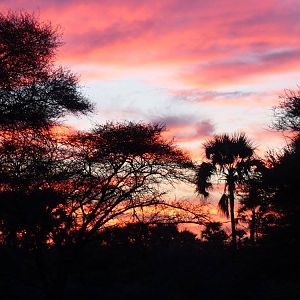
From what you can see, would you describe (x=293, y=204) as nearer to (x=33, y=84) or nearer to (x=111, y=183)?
(x=111, y=183)

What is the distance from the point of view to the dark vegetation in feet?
29.3

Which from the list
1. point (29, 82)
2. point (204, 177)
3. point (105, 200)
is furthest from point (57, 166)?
point (204, 177)

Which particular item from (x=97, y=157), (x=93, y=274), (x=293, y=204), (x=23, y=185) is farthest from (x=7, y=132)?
(x=93, y=274)

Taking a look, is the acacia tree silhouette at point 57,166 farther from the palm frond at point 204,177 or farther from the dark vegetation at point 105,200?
the palm frond at point 204,177

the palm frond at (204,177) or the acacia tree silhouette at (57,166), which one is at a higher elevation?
the palm frond at (204,177)

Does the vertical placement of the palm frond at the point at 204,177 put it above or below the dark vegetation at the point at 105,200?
above

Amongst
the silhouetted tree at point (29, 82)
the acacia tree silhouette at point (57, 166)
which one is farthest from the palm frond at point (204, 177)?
the silhouetted tree at point (29, 82)

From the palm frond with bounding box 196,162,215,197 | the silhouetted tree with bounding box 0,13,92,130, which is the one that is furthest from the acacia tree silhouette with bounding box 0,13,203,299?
the palm frond with bounding box 196,162,215,197

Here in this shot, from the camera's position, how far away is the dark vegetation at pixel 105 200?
8.92 m

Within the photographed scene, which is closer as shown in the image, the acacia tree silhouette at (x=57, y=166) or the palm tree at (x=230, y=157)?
the acacia tree silhouette at (x=57, y=166)

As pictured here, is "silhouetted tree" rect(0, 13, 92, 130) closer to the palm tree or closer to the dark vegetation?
the dark vegetation

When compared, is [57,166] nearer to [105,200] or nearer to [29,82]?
[29,82]

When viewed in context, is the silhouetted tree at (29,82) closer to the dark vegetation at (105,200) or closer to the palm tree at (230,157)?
the dark vegetation at (105,200)

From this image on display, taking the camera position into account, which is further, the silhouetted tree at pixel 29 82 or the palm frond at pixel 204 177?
the palm frond at pixel 204 177
